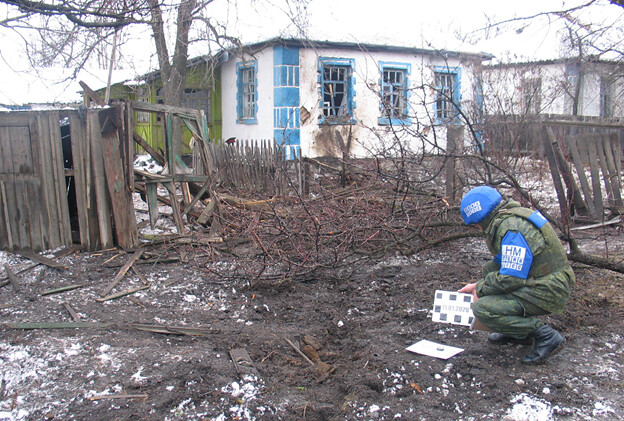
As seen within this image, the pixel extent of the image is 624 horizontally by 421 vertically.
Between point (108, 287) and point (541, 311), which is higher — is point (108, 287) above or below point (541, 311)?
below

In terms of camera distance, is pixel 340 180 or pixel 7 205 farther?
pixel 340 180

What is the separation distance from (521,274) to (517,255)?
0.13m

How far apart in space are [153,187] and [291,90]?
778cm

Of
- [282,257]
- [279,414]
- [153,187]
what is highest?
[153,187]

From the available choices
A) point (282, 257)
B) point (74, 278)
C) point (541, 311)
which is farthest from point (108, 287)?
point (541, 311)

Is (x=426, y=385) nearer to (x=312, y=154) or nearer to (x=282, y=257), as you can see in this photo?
(x=282, y=257)

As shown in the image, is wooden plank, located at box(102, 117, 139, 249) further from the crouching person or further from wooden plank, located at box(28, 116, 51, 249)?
the crouching person

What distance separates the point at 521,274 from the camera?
347 centimetres

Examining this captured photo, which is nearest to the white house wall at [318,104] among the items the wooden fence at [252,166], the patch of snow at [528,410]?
the wooden fence at [252,166]

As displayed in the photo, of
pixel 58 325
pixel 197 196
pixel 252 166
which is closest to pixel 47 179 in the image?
pixel 197 196

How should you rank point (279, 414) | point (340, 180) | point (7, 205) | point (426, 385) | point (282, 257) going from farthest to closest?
point (340, 180) → point (7, 205) → point (282, 257) → point (426, 385) → point (279, 414)

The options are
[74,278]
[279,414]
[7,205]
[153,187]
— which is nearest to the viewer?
[279,414]

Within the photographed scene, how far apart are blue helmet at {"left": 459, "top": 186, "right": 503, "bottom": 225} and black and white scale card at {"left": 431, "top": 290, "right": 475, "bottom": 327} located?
83 centimetres

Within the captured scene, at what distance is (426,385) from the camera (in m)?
3.41
